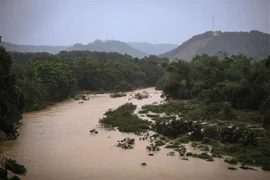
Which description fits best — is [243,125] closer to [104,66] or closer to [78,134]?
[78,134]

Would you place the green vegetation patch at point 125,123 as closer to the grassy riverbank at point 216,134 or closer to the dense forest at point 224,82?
the grassy riverbank at point 216,134

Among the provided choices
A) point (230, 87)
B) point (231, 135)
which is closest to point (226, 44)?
point (230, 87)

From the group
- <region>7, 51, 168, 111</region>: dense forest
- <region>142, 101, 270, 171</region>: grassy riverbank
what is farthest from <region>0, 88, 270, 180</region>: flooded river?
<region>7, 51, 168, 111</region>: dense forest

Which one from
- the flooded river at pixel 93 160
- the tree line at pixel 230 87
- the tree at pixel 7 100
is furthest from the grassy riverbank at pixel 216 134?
the tree at pixel 7 100

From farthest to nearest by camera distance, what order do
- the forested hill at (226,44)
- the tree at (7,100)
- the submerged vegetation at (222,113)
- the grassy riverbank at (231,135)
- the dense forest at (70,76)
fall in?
the forested hill at (226,44), the dense forest at (70,76), the tree at (7,100), the submerged vegetation at (222,113), the grassy riverbank at (231,135)

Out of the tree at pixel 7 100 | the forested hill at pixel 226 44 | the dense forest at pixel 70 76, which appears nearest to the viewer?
the tree at pixel 7 100

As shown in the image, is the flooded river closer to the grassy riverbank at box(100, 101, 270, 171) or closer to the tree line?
the grassy riverbank at box(100, 101, 270, 171)
